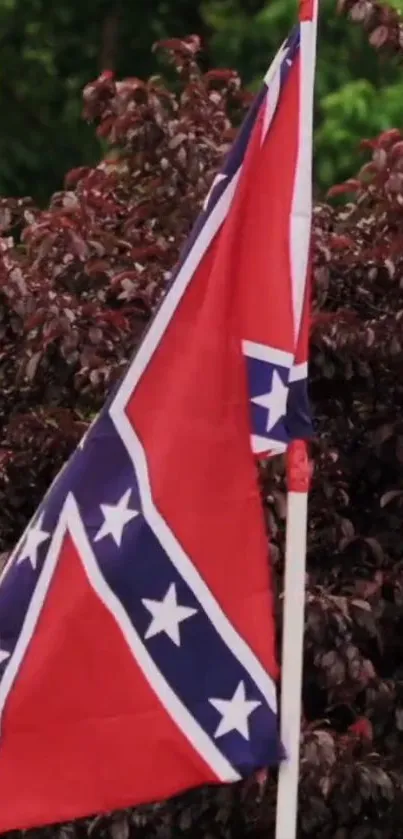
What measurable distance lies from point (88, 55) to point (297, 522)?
9.50 m

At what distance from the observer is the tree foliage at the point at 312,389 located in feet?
12.6

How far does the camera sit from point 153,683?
3115mm

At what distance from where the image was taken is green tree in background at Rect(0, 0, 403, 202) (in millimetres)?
10875

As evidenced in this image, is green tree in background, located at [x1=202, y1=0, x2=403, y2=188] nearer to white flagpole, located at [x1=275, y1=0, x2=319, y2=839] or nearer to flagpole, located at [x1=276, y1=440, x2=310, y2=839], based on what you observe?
white flagpole, located at [x1=275, y1=0, x2=319, y2=839]

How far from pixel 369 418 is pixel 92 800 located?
1.39 meters

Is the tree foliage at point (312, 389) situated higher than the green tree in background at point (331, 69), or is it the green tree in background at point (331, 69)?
the tree foliage at point (312, 389)

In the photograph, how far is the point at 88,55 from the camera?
1207cm

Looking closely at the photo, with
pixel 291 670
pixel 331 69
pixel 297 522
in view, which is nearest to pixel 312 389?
pixel 297 522

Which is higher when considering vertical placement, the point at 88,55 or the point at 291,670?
the point at 291,670

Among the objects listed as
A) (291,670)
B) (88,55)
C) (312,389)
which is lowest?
(88,55)

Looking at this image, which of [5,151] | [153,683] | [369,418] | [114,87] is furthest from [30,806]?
[5,151]

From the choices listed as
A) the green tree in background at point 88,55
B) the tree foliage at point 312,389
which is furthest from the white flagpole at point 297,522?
the green tree in background at point 88,55

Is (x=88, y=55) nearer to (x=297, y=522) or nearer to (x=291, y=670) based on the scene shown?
(x=297, y=522)

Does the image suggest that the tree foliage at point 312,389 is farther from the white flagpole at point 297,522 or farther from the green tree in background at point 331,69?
the green tree in background at point 331,69
